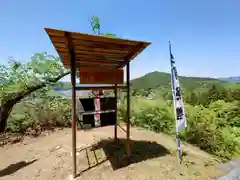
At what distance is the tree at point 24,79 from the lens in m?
5.56

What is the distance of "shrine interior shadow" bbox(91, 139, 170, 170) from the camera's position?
316 centimetres

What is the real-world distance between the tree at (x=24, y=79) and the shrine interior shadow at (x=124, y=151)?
11.2 feet

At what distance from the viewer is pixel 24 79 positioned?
621 centimetres

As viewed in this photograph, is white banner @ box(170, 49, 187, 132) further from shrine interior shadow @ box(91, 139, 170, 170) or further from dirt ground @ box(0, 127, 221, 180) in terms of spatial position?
shrine interior shadow @ box(91, 139, 170, 170)

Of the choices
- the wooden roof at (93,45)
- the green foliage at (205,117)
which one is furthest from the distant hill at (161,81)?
the wooden roof at (93,45)

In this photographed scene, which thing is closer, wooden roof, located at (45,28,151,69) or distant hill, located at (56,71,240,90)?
wooden roof, located at (45,28,151,69)

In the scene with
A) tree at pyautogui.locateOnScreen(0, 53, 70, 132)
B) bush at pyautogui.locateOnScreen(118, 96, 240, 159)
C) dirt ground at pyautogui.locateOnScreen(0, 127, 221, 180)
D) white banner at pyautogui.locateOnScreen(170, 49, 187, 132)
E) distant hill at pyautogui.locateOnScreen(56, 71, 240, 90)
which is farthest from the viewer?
distant hill at pyautogui.locateOnScreen(56, 71, 240, 90)

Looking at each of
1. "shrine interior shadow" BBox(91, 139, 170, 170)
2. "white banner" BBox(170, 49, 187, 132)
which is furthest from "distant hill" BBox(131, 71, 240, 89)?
"white banner" BBox(170, 49, 187, 132)

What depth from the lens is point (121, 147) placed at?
151 inches

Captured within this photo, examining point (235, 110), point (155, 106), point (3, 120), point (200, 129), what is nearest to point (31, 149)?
point (3, 120)

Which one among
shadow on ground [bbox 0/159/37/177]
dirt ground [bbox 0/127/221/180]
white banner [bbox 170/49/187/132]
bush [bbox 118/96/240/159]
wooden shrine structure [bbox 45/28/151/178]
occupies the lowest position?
shadow on ground [bbox 0/159/37/177]

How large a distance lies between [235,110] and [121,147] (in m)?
3.39

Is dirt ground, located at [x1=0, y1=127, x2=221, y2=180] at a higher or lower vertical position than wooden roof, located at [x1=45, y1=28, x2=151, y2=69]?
lower

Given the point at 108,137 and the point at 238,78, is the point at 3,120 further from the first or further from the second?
the point at 238,78
